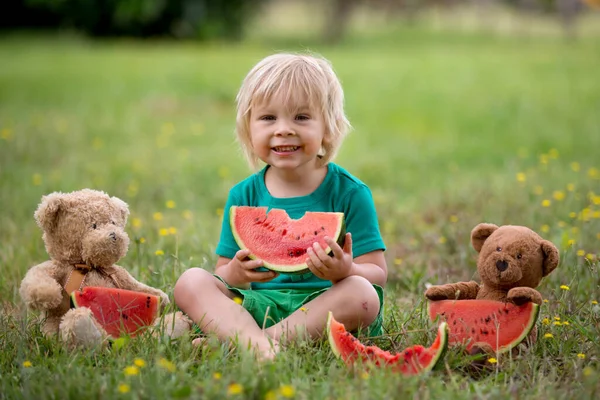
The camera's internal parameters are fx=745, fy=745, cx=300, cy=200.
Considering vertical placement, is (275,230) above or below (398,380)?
above

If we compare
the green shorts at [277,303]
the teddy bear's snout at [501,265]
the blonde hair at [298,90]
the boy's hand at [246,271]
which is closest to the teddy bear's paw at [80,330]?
the green shorts at [277,303]

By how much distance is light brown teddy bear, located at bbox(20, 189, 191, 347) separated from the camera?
335 cm

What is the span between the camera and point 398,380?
287 centimetres

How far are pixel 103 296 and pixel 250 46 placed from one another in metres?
17.9

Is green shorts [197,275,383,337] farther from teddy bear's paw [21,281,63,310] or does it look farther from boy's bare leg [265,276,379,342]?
teddy bear's paw [21,281,63,310]

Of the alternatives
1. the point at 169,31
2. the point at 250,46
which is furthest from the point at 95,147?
the point at 169,31

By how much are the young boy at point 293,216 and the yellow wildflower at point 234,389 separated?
458 millimetres

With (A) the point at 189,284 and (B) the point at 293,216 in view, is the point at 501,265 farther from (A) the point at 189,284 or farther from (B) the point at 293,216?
(A) the point at 189,284

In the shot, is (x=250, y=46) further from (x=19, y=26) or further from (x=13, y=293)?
(x=13, y=293)

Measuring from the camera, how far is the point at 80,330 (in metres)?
3.21

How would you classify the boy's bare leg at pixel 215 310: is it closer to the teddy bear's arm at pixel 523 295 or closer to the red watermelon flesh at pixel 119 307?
the red watermelon flesh at pixel 119 307

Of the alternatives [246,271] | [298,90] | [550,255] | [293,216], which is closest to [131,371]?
Answer: [246,271]

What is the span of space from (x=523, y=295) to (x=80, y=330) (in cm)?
193

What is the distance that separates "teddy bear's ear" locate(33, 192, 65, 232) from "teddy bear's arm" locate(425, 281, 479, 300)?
1.78 m
